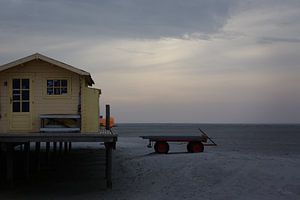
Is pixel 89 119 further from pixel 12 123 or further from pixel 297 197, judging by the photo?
pixel 297 197

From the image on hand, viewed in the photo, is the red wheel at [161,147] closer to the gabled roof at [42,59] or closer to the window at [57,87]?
the window at [57,87]

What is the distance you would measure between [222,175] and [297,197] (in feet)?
16.2

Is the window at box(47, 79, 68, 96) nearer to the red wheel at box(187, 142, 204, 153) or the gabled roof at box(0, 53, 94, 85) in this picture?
the gabled roof at box(0, 53, 94, 85)

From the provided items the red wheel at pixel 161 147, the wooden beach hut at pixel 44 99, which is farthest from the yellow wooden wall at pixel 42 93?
the red wheel at pixel 161 147

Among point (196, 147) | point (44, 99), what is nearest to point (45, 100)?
point (44, 99)

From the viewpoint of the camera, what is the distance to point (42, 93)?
20.1 meters

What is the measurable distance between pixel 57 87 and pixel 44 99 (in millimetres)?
710

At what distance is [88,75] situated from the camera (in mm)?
20172

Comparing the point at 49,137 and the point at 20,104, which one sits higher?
the point at 20,104

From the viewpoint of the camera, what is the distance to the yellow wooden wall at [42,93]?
20.0m

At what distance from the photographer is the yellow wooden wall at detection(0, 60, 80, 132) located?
2002 centimetres

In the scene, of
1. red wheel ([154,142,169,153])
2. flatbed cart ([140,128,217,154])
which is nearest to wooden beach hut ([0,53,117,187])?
flatbed cart ([140,128,217,154])

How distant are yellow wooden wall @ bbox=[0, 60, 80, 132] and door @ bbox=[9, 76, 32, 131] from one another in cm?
16

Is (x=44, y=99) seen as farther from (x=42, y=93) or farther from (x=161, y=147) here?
(x=161, y=147)
